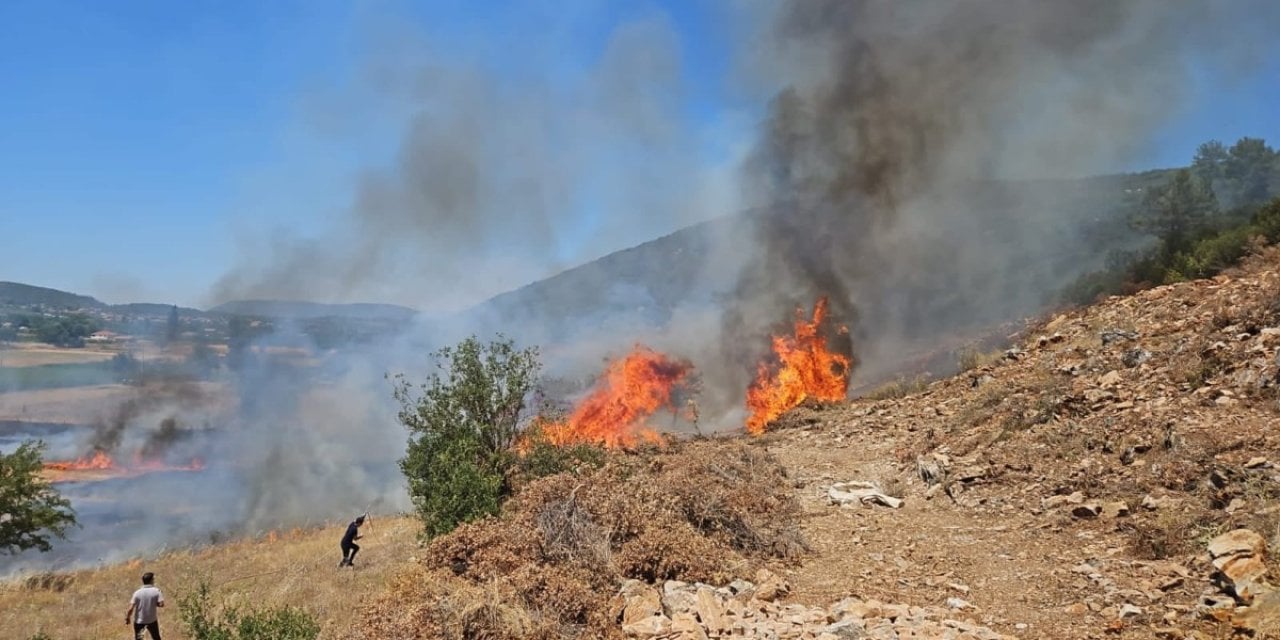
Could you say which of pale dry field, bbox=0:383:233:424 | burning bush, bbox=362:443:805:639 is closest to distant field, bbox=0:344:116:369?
pale dry field, bbox=0:383:233:424

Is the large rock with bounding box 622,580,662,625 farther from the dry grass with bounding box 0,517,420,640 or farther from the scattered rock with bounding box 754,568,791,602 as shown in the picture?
the dry grass with bounding box 0,517,420,640

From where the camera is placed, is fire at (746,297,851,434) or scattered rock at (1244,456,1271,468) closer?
scattered rock at (1244,456,1271,468)

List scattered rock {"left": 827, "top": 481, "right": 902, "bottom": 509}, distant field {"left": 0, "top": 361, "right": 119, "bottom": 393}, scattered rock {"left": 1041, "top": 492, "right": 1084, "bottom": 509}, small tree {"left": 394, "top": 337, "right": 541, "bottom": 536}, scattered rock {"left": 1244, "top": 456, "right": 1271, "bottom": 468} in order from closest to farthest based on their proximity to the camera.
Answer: scattered rock {"left": 1244, "top": 456, "right": 1271, "bottom": 468}
scattered rock {"left": 1041, "top": 492, "right": 1084, "bottom": 509}
scattered rock {"left": 827, "top": 481, "right": 902, "bottom": 509}
small tree {"left": 394, "top": 337, "right": 541, "bottom": 536}
distant field {"left": 0, "top": 361, "right": 119, "bottom": 393}

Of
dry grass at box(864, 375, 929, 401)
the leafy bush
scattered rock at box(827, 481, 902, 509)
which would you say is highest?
dry grass at box(864, 375, 929, 401)

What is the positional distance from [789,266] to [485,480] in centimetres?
1992

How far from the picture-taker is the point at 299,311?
2066 inches

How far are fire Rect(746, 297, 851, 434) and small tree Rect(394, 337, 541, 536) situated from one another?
425 inches

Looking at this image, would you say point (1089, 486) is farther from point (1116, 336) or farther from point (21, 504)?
point (21, 504)

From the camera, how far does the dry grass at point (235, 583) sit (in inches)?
437

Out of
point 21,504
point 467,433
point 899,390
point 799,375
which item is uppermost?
point 799,375

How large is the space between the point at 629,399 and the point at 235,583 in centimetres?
1352

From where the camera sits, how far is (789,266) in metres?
28.6

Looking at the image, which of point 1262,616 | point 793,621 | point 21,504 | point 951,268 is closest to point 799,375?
point 793,621

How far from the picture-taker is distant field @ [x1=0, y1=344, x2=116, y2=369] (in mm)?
47969
